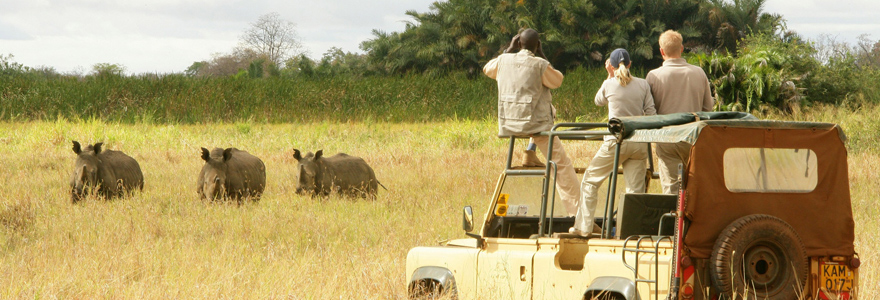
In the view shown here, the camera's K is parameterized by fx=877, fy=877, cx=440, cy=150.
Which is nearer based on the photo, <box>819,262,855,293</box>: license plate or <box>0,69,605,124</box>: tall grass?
<box>819,262,855,293</box>: license plate

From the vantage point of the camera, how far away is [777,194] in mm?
4922

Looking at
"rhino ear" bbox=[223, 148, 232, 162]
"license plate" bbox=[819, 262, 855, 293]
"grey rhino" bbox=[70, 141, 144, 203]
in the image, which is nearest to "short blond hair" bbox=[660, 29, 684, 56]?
"license plate" bbox=[819, 262, 855, 293]

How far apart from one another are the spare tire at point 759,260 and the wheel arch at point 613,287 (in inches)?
17.0

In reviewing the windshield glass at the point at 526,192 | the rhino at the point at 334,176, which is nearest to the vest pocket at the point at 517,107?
the windshield glass at the point at 526,192

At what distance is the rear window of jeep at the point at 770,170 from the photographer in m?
4.86

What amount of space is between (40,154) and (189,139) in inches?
166

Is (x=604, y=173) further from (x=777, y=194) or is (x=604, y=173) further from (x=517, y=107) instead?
(x=517, y=107)

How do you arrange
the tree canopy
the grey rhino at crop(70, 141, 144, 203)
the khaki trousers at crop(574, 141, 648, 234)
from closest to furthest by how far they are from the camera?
the khaki trousers at crop(574, 141, 648, 234), the grey rhino at crop(70, 141, 144, 203), the tree canopy

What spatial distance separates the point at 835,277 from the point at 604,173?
1588 millimetres

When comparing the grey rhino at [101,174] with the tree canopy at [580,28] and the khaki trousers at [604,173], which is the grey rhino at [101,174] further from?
the tree canopy at [580,28]

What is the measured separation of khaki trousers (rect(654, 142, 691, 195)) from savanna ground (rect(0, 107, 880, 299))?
1.52 meters

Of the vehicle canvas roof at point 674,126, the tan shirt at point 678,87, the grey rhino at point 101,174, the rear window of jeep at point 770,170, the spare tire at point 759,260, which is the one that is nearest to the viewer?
the spare tire at point 759,260

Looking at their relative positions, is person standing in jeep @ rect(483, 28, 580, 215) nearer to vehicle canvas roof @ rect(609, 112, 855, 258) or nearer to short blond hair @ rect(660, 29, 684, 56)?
short blond hair @ rect(660, 29, 684, 56)

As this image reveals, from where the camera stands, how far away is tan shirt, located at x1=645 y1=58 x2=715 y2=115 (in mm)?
6797
